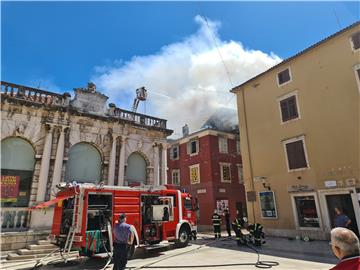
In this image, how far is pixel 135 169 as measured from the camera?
1789 cm

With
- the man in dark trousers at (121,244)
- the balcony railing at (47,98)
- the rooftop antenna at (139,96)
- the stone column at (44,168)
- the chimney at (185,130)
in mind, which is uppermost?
the chimney at (185,130)

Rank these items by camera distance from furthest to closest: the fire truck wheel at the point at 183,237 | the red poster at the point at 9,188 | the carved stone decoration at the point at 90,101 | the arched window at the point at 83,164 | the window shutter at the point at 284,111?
1. the window shutter at the point at 284,111
2. the carved stone decoration at the point at 90,101
3. the arched window at the point at 83,164
4. the fire truck wheel at the point at 183,237
5. the red poster at the point at 9,188

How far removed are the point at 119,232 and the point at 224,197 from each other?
19814 mm

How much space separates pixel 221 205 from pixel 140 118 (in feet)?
42.4

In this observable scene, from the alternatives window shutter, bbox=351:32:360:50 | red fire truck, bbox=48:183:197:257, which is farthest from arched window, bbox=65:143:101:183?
window shutter, bbox=351:32:360:50

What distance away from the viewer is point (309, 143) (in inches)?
636

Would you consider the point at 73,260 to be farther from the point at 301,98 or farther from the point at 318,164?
the point at 301,98

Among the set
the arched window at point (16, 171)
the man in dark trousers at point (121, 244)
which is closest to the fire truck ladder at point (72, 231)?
the man in dark trousers at point (121, 244)

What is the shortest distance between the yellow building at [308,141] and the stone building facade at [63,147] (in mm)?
7495

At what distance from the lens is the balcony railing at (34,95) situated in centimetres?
1380

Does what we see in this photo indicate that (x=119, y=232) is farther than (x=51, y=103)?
No

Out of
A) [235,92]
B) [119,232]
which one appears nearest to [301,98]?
[235,92]

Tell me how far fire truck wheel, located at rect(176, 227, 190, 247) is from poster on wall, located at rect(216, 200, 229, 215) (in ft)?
39.3

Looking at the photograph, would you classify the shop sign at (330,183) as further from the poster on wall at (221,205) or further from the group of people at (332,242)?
the poster on wall at (221,205)
